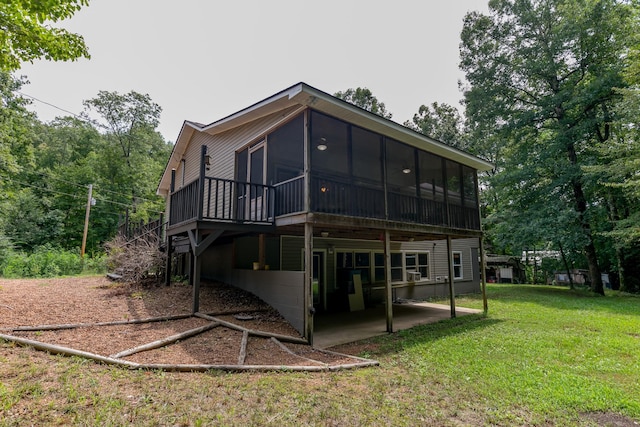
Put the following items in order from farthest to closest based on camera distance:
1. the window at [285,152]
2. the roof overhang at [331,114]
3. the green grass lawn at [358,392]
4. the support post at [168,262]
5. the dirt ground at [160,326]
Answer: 1. the support post at [168,262]
2. the window at [285,152]
3. the roof overhang at [331,114]
4. the dirt ground at [160,326]
5. the green grass lawn at [358,392]

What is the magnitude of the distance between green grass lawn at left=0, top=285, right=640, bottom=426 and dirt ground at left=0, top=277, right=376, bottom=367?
21.2 inches

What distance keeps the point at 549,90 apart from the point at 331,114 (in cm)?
1822

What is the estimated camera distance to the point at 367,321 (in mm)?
8695

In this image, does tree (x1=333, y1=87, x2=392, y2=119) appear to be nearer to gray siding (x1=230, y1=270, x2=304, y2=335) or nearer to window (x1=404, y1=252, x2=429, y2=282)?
window (x1=404, y1=252, x2=429, y2=282)

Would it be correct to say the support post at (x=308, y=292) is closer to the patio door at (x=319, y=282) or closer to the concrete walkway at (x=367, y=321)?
the concrete walkway at (x=367, y=321)

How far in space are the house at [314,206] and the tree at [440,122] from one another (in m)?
15.2

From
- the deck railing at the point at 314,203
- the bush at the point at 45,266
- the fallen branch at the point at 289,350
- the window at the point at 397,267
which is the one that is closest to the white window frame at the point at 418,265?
the window at the point at 397,267

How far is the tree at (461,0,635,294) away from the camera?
16.0 metres

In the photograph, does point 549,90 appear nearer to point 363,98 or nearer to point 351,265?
point 363,98

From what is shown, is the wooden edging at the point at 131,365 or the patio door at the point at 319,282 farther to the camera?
the patio door at the point at 319,282

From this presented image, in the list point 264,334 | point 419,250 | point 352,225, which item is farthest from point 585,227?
point 264,334

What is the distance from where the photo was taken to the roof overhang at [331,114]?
249 inches

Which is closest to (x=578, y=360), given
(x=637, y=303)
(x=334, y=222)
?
(x=334, y=222)

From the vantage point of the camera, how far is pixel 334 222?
6672 millimetres
